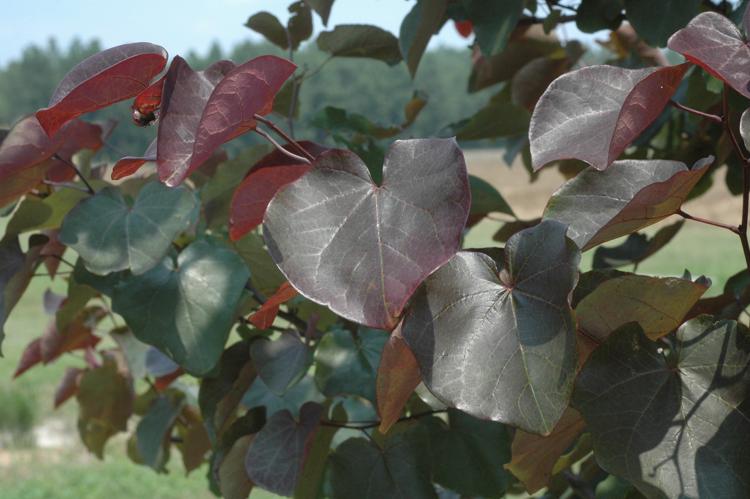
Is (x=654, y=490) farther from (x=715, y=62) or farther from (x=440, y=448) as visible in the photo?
(x=440, y=448)

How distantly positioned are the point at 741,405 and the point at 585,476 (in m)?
0.32

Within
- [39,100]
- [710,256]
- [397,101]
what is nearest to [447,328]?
[710,256]

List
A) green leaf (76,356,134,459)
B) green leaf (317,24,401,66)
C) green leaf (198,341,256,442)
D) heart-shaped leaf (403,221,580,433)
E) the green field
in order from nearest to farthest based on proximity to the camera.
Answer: heart-shaped leaf (403,221,580,433) → green leaf (198,341,256,442) → green leaf (317,24,401,66) → green leaf (76,356,134,459) → the green field

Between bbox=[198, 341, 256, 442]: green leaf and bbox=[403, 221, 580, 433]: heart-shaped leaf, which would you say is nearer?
bbox=[403, 221, 580, 433]: heart-shaped leaf

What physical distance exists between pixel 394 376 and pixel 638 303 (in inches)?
4.4

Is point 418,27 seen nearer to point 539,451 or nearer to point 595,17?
point 595,17

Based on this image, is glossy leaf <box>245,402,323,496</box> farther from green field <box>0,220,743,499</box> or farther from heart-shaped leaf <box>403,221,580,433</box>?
green field <box>0,220,743,499</box>

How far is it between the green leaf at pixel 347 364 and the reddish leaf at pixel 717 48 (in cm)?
34

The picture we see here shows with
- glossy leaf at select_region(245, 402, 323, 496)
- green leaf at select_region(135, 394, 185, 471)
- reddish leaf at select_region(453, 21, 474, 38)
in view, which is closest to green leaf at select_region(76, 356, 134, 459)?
green leaf at select_region(135, 394, 185, 471)

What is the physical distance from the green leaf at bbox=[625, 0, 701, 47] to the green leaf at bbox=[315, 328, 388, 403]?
11.5 inches

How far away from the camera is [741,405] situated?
40 cm

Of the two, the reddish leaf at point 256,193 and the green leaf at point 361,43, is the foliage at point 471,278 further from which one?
the green leaf at point 361,43

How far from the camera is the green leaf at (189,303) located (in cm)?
61

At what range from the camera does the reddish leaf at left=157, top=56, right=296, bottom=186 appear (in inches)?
14.4
